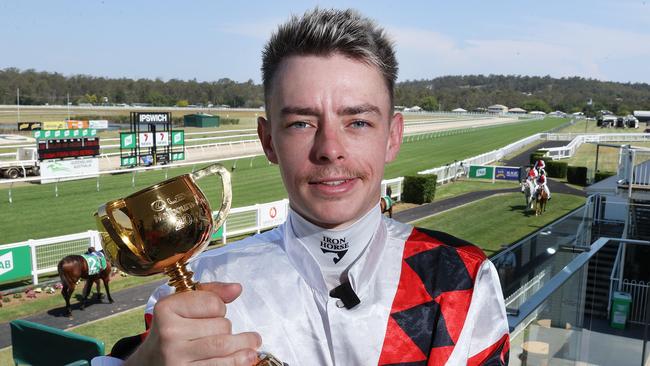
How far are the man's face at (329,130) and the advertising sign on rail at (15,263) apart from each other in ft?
38.5

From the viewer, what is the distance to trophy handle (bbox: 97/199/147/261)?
144 centimetres

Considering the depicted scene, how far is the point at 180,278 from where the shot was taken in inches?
59.3

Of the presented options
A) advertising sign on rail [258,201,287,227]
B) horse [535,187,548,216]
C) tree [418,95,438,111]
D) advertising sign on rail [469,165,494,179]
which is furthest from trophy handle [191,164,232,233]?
tree [418,95,438,111]

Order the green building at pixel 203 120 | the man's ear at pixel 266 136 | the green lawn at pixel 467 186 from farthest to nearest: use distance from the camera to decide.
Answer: the green building at pixel 203 120, the green lawn at pixel 467 186, the man's ear at pixel 266 136

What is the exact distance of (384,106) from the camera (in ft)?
5.78

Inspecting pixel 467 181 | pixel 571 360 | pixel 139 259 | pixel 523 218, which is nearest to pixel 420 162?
pixel 467 181

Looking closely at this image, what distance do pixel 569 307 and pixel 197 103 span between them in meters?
106

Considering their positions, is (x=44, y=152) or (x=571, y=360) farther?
(x=44, y=152)

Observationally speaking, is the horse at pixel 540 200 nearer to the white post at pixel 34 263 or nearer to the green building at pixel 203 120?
the white post at pixel 34 263

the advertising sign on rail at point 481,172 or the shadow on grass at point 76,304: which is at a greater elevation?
the advertising sign on rail at point 481,172

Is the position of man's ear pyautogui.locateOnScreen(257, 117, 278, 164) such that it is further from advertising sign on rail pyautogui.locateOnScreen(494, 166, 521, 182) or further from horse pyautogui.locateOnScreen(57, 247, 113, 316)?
advertising sign on rail pyautogui.locateOnScreen(494, 166, 521, 182)

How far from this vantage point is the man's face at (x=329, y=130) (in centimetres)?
165

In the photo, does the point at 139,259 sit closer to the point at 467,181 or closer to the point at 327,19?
the point at 327,19

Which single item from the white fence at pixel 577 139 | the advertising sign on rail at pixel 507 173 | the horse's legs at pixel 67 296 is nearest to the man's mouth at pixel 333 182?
the horse's legs at pixel 67 296
